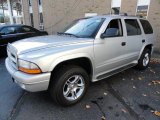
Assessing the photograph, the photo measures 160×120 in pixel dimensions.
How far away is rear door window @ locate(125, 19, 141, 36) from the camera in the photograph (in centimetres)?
433

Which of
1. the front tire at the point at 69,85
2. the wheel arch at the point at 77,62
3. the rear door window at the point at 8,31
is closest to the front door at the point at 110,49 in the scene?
the wheel arch at the point at 77,62

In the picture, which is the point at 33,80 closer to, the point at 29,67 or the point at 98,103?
the point at 29,67

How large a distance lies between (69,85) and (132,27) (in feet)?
8.68

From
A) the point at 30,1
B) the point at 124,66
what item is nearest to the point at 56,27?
the point at 30,1

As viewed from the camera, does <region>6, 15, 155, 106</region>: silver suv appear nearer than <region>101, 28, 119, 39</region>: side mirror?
Yes

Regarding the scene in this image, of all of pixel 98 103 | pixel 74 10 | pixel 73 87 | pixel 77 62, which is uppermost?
pixel 74 10

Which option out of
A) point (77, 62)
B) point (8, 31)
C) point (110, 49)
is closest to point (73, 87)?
point (77, 62)

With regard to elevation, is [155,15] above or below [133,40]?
above

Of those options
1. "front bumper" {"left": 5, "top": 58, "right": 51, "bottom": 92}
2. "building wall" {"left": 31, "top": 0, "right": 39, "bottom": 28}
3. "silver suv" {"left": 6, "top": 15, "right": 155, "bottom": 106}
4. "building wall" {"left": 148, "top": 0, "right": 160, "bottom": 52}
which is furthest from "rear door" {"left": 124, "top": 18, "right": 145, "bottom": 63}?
"building wall" {"left": 31, "top": 0, "right": 39, "bottom": 28}

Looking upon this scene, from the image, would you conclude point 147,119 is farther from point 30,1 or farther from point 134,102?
point 30,1

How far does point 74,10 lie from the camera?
517 inches

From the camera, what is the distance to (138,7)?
30.8 ft

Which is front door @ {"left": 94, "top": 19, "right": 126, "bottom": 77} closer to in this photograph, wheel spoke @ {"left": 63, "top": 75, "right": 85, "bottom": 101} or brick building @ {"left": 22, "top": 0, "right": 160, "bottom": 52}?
wheel spoke @ {"left": 63, "top": 75, "right": 85, "bottom": 101}

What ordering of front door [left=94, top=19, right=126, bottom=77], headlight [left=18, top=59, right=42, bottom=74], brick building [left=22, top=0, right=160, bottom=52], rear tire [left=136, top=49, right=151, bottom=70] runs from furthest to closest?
brick building [left=22, top=0, right=160, bottom=52]
rear tire [left=136, top=49, right=151, bottom=70]
front door [left=94, top=19, right=126, bottom=77]
headlight [left=18, top=59, right=42, bottom=74]
